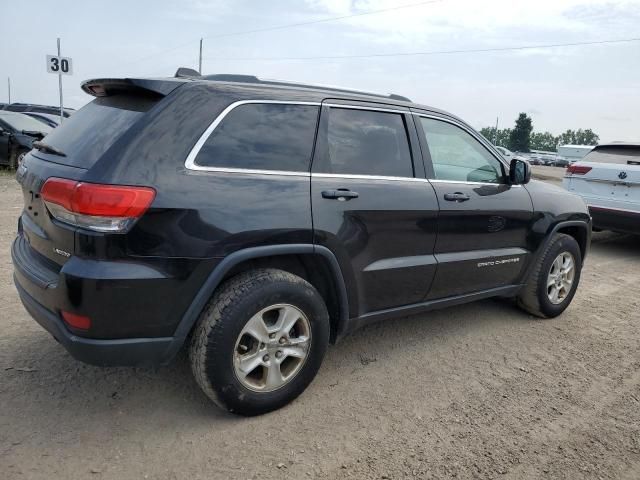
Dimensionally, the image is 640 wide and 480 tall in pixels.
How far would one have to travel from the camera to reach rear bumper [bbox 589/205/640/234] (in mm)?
7066

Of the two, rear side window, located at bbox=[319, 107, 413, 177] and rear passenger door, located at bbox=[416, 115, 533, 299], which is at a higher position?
rear side window, located at bbox=[319, 107, 413, 177]

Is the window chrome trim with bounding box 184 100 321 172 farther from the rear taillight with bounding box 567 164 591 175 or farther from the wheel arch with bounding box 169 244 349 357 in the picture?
the rear taillight with bounding box 567 164 591 175

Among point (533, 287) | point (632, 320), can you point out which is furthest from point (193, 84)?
point (632, 320)

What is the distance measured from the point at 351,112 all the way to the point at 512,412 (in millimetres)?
2033

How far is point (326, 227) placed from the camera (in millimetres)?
2906

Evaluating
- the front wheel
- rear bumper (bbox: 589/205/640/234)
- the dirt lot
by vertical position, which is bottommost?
the dirt lot

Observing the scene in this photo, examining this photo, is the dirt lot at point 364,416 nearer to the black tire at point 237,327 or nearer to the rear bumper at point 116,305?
the black tire at point 237,327

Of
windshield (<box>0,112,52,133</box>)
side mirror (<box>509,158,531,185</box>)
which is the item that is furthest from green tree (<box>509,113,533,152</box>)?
side mirror (<box>509,158,531,185</box>)

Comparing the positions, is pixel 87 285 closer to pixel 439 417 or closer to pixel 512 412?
pixel 439 417

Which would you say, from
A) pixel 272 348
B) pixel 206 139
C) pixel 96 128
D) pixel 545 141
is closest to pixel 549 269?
pixel 272 348

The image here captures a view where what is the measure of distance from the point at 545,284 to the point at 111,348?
11.6ft

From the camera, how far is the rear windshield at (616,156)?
7230 mm

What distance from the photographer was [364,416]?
2.92m

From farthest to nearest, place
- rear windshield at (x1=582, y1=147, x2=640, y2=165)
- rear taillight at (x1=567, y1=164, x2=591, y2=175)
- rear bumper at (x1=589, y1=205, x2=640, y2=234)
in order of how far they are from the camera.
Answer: rear taillight at (x1=567, y1=164, x2=591, y2=175), rear windshield at (x1=582, y1=147, x2=640, y2=165), rear bumper at (x1=589, y1=205, x2=640, y2=234)
